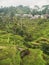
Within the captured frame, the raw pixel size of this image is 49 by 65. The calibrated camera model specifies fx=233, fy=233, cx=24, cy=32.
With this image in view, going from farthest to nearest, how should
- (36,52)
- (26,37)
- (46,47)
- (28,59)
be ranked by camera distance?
(26,37), (46,47), (36,52), (28,59)

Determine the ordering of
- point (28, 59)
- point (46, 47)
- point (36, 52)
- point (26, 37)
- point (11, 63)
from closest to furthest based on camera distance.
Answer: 1. point (11, 63)
2. point (28, 59)
3. point (36, 52)
4. point (46, 47)
5. point (26, 37)

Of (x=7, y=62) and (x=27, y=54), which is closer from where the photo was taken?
(x=7, y=62)

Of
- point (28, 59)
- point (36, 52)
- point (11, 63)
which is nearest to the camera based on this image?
point (11, 63)

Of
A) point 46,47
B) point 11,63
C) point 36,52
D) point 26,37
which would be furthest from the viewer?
point 26,37

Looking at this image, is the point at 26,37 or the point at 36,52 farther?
the point at 26,37

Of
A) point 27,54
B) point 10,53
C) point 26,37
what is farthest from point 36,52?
point 26,37

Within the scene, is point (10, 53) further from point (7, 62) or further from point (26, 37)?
point (26, 37)

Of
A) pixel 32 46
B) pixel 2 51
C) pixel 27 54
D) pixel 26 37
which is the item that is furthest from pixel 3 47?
pixel 26 37

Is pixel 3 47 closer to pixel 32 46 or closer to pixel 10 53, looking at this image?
pixel 10 53
